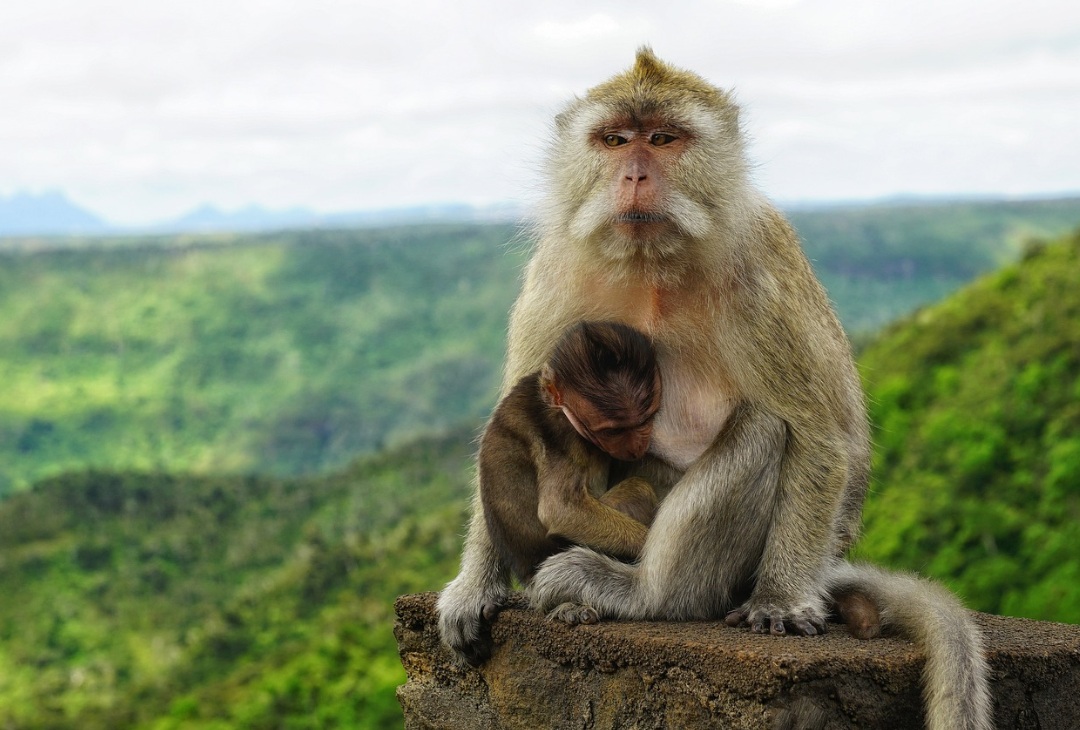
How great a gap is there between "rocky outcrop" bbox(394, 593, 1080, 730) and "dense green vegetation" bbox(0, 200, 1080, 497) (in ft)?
131

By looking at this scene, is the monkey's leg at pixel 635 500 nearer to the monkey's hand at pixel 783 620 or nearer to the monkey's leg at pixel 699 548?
the monkey's leg at pixel 699 548

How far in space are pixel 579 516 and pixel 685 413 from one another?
57cm

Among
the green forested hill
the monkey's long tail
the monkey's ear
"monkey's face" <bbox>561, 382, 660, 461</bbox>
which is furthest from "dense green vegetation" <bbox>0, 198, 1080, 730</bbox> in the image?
the monkey's long tail

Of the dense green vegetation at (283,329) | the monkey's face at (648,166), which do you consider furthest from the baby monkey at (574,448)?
the dense green vegetation at (283,329)

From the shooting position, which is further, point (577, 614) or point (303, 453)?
point (303, 453)

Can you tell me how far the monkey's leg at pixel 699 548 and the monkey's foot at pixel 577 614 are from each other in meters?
0.03

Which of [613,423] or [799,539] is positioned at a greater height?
[613,423]

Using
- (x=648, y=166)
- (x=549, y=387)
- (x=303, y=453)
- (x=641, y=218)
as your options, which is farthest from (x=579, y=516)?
(x=303, y=453)

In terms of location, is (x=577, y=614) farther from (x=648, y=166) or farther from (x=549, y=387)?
(x=648, y=166)

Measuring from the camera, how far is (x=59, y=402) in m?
53.5

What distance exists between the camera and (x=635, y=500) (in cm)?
455

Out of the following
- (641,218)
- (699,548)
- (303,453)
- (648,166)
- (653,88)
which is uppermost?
(653,88)

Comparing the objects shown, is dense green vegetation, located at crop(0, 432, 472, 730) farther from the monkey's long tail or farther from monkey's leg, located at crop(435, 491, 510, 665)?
the monkey's long tail

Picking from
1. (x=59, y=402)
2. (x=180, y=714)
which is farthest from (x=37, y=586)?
(x=59, y=402)
